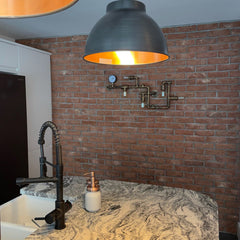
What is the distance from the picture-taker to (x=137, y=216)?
1384 mm

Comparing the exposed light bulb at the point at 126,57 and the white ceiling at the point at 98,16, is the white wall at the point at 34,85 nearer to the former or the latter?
the white ceiling at the point at 98,16

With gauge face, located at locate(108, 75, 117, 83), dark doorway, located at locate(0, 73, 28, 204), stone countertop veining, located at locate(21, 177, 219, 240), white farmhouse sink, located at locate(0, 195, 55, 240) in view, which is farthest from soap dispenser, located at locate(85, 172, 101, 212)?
gauge face, located at locate(108, 75, 117, 83)

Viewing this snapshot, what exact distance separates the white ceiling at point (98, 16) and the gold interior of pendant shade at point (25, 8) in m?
1.66

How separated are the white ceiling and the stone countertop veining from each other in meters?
1.55

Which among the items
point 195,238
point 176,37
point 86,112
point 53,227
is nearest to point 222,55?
point 176,37

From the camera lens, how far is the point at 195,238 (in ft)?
3.83

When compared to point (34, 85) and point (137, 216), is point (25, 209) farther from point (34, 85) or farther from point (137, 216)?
point (34, 85)

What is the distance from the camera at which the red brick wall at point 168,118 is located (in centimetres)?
275

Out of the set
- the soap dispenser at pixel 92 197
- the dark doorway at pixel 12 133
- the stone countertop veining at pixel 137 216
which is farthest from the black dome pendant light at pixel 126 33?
the dark doorway at pixel 12 133

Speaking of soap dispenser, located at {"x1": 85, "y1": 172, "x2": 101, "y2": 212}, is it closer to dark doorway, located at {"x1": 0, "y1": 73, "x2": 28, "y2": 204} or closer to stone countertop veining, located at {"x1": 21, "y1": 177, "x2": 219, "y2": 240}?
stone countertop veining, located at {"x1": 21, "y1": 177, "x2": 219, "y2": 240}

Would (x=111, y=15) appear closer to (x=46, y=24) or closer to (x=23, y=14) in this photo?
(x=23, y=14)

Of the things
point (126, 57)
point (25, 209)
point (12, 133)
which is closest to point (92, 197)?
point (25, 209)

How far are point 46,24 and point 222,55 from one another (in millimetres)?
1936

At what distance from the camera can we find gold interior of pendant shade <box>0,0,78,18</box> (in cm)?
62
